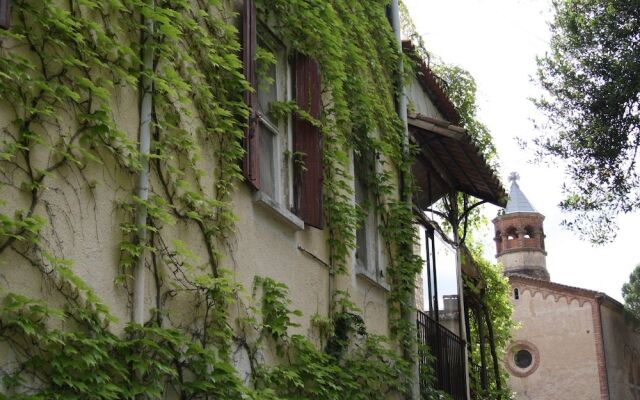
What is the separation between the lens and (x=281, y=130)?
26.9ft

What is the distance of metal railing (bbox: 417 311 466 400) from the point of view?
485 inches

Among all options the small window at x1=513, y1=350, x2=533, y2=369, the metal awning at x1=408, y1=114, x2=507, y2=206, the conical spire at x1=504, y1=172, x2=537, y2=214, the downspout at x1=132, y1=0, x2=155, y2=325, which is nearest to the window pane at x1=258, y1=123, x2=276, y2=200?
the downspout at x1=132, y1=0, x2=155, y2=325

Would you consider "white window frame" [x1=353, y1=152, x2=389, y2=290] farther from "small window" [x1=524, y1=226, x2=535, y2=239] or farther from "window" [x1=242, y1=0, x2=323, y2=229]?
"small window" [x1=524, y1=226, x2=535, y2=239]

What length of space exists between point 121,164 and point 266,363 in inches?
84.8

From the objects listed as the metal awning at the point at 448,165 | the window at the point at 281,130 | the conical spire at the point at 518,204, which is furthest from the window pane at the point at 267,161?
the conical spire at the point at 518,204

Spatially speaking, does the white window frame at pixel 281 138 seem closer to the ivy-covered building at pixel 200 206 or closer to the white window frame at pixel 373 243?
the ivy-covered building at pixel 200 206

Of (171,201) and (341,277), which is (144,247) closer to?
(171,201)

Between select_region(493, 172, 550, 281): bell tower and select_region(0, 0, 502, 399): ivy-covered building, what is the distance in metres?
52.6

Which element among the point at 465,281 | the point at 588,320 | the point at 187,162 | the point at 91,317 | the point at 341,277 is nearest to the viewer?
the point at 91,317

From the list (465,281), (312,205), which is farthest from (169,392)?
(465,281)

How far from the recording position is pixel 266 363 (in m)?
7.11

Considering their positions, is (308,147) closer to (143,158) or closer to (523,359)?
(143,158)

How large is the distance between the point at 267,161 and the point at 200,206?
1.56 meters

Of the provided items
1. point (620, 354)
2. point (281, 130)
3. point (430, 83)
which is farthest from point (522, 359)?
point (281, 130)
